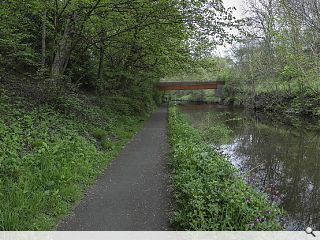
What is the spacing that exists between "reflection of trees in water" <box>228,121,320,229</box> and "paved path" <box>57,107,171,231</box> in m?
2.90

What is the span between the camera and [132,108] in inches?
861

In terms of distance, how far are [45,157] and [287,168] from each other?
27.8 feet

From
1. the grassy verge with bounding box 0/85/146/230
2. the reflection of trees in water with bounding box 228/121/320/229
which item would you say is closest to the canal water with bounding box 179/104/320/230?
the reflection of trees in water with bounding box 228/121/320/229

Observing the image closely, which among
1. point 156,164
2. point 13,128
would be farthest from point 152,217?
point 13,128

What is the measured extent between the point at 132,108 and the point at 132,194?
1512 cm

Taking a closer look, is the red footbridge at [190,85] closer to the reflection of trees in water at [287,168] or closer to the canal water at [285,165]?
the canal water at [285,165]

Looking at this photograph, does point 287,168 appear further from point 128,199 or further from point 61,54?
point 61,54

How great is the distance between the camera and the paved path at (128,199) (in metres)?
5.49

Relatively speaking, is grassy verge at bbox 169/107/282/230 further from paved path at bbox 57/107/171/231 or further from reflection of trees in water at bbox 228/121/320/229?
reflection of trees in water at bbox 228/121/320/229

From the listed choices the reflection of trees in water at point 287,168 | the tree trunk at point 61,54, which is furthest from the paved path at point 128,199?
the tree trunk at point 61,54

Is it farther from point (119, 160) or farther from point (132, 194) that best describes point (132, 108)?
point (132, 194)

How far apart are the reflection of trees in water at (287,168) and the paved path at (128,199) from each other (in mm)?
2897

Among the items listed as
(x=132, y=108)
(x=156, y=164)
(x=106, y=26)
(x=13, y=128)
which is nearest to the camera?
(x=13, y=128)

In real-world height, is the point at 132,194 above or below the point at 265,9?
below
